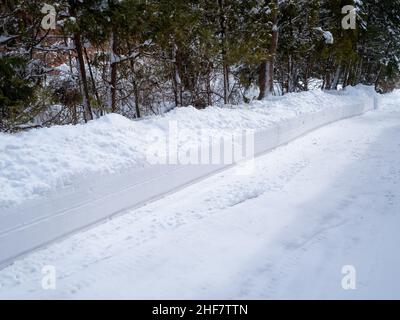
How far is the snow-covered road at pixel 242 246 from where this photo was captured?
3.22m

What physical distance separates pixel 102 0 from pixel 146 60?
13.9 ft

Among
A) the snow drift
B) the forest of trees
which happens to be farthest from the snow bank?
the forest of trees

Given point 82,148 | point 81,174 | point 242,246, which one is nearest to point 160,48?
point 82,148

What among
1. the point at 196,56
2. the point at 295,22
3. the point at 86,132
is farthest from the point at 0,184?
the point at 295,22

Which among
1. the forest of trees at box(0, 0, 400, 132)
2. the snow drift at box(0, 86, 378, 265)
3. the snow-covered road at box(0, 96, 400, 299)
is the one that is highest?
the forest of trees at box(0, 0, 400, 132)

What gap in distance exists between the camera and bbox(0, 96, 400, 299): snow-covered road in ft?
10.6

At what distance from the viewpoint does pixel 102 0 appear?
7.52 meters

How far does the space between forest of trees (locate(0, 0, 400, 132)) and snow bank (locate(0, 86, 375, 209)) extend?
2649mm

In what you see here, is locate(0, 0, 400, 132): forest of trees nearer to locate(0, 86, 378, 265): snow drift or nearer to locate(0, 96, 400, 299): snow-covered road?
locate(0, 86, 378, 265): snow drift

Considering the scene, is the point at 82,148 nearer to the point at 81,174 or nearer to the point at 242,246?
the point at 81,174

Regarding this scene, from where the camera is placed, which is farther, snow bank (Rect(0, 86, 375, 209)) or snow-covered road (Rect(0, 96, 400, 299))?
snow bank (Rect(0, 86, 375, 209))

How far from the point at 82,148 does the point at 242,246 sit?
2.37 meters

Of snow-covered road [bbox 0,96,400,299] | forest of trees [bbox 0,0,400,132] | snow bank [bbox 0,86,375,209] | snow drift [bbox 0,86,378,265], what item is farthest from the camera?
forest of trees [bbox 0,0,400,132]

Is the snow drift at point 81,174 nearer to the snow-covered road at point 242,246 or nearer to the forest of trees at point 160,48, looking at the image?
the snow-covered road at point 242,246
